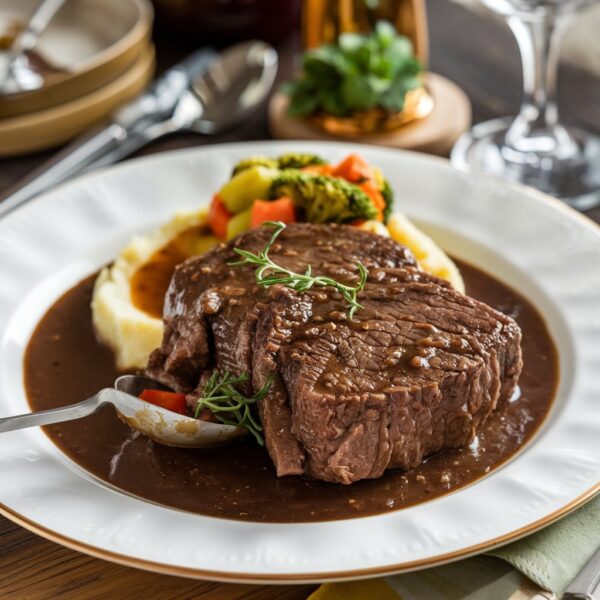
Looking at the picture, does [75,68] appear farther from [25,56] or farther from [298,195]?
[298,195]

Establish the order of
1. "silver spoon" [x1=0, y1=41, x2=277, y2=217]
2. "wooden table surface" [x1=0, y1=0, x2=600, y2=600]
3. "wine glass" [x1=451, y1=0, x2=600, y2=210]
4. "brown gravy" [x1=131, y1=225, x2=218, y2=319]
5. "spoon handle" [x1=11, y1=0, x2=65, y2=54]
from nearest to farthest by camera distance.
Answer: "wooden table surface" [x1=0, y1=0, x2=600, y2=600], "brown gravy" [x1=131, y1=225, x2=218, y2=319], "wine glass" [x1=451, y1=0, x2=600, y2=210], "silver spoon" [x1=0, y1=41, x2=277, y2=217], "spoon handle" [x1=11, y1=0, x2=65, y2=54]

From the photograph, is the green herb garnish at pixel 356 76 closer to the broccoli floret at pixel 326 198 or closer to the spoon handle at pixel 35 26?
the broccoli floret at pixel 326 198

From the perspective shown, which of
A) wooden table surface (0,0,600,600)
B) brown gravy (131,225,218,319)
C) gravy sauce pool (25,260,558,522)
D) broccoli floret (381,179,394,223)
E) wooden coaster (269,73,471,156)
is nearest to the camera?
wooden table surface (0,0,600,600)

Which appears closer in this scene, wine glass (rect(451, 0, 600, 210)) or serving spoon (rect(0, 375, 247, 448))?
serving spoon (rect(0, 375, 247, 448))

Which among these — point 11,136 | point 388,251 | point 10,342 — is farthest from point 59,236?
point 388,251

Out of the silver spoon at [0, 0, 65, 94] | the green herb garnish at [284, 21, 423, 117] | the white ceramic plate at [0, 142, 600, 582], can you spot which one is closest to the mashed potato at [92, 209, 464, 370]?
the white ceramic plate at [0, 142, 600, 582]

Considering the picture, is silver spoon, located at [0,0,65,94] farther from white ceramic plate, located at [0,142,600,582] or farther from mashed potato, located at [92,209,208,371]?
mashed potato, located at [92,209,208,371]
